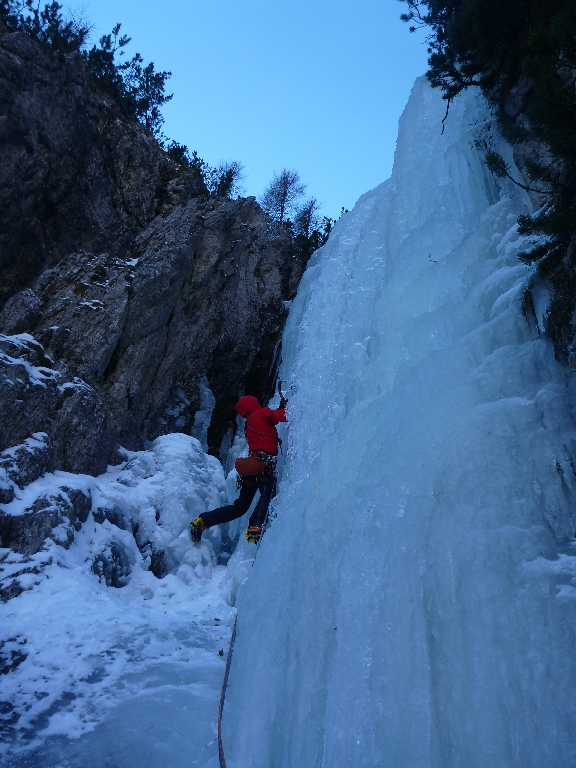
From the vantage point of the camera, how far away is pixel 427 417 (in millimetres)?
4492

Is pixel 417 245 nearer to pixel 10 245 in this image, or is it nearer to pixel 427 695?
pixel 427 695

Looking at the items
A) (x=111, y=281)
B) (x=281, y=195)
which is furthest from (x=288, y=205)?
(x=111, y=281)

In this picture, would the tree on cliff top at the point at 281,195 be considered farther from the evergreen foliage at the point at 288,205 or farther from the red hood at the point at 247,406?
the red hood at the point at 247,406

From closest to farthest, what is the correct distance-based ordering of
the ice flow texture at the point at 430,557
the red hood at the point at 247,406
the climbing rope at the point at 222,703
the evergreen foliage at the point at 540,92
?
the ice flow texture at the point at 430,557 < the climbing rope at the point at 222,703 < the evergreen foliage at the point at 540,92 < the red hood at the point at 247,406

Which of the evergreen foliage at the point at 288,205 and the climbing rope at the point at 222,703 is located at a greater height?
the evergreen foliage at the point at 288,205

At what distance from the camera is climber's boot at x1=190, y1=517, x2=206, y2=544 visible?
605 centimetres

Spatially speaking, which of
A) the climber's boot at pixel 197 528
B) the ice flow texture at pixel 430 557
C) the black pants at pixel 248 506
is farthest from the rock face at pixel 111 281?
the ice flow texture at pixel 430 557

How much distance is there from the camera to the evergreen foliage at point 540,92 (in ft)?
14.1

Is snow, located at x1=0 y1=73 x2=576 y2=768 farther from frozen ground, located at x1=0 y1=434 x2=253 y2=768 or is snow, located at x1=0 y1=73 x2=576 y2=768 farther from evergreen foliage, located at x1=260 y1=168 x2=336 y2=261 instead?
evergreen foliage, located at x1=260 y1=168 x2=336 y2=261

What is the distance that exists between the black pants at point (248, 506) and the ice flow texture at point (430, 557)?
27 centimetres

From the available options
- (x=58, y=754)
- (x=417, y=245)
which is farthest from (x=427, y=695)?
(x=417, y=245)

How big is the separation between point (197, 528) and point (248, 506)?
1.89 feet

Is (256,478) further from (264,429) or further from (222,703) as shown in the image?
(222,703)

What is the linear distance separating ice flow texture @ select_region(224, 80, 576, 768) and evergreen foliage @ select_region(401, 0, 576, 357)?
349mm
